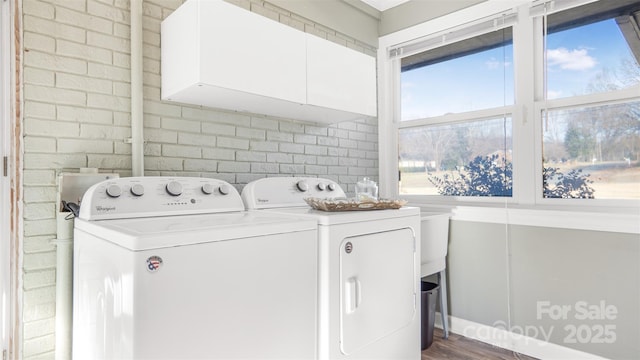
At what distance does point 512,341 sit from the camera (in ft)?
7.23

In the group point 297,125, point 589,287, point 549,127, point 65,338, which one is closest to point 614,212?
point 589,287

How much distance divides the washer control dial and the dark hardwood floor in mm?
1788

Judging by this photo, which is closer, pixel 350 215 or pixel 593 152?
pixel 350 215

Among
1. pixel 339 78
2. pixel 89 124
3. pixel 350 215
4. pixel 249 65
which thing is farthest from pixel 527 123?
pixel 89 124

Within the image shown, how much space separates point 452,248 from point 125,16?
236cm

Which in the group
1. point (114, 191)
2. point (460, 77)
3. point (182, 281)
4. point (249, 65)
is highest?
point (460, 77)

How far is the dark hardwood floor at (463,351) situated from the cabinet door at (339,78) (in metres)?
1.55

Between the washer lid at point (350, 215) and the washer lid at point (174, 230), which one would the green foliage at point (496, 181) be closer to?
the washer lid at point (350, 215)

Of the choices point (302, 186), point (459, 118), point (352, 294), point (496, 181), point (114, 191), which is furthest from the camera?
point (459, 118)

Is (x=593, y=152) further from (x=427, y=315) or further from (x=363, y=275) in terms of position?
(x=363, y=275)

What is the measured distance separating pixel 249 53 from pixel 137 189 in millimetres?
808

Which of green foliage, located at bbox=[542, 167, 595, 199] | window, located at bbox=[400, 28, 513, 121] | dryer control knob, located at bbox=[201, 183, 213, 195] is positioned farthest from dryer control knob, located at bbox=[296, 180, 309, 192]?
green foliage, located at bbox=[542, 167, 595, 199]

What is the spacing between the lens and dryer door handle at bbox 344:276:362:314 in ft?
4.96

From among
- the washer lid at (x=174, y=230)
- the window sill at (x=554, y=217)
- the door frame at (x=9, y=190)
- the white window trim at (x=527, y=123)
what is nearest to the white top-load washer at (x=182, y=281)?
the washer lid at (x=174, y=230)
